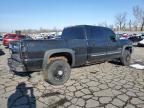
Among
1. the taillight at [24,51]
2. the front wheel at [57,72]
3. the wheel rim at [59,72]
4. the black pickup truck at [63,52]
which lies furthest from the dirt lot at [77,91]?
the taillight at [24,51]

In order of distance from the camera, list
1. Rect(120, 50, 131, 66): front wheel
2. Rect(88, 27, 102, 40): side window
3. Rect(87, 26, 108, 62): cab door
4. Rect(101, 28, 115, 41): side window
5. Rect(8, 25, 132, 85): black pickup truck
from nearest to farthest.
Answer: Rect(8, 25, 132, 85): black pickup truck, Rect(87, 26, 108, 62): cab door, Rect(88, 27, 102, 40): side window, Rect(101, 28, 115, 41): side window, Rect(120, 50, 131, 66): front wheel

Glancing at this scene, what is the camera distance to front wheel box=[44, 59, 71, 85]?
17.8 ft

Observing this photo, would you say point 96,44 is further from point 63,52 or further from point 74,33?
point 63,52

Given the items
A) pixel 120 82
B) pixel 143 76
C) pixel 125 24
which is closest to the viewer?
pixel 120 82

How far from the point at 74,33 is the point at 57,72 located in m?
1.88

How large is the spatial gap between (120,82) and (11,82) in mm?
3723

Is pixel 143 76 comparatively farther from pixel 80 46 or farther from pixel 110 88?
pixel 80 46

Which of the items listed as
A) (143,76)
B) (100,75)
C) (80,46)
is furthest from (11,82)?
(143,76)

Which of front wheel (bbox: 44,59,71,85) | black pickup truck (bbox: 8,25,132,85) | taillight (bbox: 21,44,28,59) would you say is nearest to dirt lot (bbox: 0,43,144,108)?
front wheel (bbox: 44,59,71,85)

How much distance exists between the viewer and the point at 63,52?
18.3ft

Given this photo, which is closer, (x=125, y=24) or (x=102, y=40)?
(x=102, y=40)

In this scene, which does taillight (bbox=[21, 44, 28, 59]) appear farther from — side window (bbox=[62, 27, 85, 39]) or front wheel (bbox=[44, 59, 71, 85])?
side window (bbox=[62, 27, 85, 39])

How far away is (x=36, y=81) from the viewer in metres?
5.93

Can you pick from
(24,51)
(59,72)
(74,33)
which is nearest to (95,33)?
(74,33)
